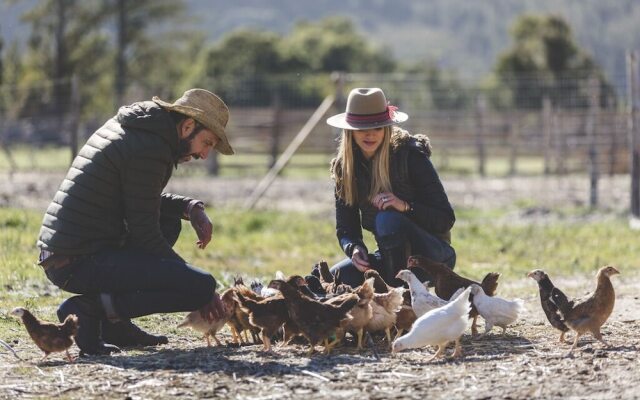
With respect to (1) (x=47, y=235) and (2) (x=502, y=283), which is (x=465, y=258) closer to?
(2) (x=502, y=283)

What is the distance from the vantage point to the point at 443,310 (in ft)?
21.0

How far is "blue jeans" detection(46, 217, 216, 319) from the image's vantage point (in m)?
6.68

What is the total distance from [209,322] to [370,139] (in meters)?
1.60

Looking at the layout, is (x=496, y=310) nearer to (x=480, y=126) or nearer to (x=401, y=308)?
(x=401, y=308)

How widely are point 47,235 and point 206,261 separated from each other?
4.66 m

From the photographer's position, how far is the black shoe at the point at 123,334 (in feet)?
22.9

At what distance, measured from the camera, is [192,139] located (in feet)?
22.4

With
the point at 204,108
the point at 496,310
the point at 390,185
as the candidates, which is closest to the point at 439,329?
the point at 496,310

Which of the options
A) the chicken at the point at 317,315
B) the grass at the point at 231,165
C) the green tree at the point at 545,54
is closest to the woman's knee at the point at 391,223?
the chicken at the point at 317,315

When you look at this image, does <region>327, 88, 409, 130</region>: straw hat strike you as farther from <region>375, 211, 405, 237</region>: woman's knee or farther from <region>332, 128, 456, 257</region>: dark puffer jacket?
<region>375, 211, 405, 237</region>: woman's knee

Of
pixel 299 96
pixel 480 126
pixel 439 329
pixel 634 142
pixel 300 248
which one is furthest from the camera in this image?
pixel 299 96

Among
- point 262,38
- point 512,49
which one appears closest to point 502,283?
point 512,49

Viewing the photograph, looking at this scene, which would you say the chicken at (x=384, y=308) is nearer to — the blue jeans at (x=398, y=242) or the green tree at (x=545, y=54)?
the blue jeans at (x=398, y=242)

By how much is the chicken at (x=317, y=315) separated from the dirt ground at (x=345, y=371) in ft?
0.44
